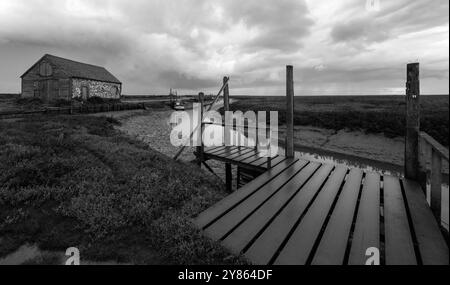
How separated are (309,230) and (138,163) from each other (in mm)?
5931

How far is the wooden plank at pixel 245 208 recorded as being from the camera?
132 inches

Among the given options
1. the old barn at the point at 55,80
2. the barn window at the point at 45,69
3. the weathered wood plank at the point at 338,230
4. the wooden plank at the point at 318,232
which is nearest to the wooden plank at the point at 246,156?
the weathered wood plank at the point at 338,230

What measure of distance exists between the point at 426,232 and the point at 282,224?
182 cm

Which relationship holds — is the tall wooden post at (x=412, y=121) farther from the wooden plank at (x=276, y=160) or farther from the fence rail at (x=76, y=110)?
the fence rail at (x=76, y=110)

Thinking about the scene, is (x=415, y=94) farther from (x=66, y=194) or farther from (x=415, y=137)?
(x=66, y=194)

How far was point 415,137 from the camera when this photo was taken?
4949 mm

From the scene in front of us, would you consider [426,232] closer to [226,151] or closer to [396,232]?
[396,232]

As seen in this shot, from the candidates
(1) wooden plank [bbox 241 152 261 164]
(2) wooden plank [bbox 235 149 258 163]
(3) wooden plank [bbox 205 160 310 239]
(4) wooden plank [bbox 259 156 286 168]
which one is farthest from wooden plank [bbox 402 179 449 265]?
(2) wooden plank [bbox 235 149 258 163]

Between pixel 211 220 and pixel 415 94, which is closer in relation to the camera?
pixel 211 220

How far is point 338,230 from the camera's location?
3211mm

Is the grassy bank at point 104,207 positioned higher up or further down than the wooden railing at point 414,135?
further down

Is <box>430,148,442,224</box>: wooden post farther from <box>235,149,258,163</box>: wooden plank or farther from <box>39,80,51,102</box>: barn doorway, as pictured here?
<box>39,80,51,102</box>: barn doorway

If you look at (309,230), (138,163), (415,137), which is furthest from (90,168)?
(415,137)
